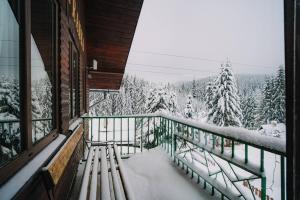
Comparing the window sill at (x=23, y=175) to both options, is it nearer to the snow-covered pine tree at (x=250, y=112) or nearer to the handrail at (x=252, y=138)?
the handrail at (x=252, y=138)

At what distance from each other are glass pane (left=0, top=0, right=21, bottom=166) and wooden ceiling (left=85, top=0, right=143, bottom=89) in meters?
5.01

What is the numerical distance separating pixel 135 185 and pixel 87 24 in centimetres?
559

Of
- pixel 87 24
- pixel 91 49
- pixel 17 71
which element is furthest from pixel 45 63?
pixel 91 49

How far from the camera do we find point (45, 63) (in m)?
2.41

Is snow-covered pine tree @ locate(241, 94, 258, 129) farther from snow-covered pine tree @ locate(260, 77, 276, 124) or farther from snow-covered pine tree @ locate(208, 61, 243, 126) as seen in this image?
snow-covered pine tree @ locate(208, 61, 243, 126)

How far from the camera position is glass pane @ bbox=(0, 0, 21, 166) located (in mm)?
1297

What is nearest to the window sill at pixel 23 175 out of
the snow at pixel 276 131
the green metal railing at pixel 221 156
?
the snow at pixel 276 131

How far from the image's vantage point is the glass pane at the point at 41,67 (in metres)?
1.90

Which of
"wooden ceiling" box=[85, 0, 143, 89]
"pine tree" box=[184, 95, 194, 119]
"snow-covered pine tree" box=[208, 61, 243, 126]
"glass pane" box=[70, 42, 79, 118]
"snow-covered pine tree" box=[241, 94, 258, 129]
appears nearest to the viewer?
"glass pane" box=[70, 42, 79, 118]

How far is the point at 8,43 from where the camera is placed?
1.38 m

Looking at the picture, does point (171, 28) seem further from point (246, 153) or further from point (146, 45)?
point (246, 153)

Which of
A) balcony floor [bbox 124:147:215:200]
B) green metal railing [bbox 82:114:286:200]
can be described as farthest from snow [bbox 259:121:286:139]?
balcony floor [bbox 124:147:215:200]

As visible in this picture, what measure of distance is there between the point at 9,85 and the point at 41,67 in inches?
36.5

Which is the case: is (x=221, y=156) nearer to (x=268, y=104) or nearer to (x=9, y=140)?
(x=9, y=140)
